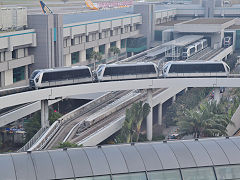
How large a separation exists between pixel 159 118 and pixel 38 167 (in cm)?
4155

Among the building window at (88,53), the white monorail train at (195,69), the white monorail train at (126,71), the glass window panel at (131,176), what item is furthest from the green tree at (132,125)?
the building window at (88,53)

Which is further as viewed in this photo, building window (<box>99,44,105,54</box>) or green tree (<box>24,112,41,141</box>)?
building window (<box>99,44,105,54</box>)

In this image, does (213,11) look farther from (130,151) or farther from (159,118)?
(130,151)

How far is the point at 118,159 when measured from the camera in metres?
22.4

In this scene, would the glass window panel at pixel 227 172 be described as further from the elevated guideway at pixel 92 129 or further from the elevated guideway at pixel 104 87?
the elevated guideway at pixel 104 87

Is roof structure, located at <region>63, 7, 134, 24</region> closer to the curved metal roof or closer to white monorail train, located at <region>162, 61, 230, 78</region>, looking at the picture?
white monorail train, located at <region>162, 61, 230, 78</region>

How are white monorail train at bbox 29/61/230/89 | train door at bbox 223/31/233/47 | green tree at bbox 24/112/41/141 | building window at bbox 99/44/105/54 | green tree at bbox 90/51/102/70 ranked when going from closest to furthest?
green tree at bbox 24/112/41/141 < white monorail train at bbox 29/61/230/89 < green tree at bbox 90/51/102/70 < building window at bbox 99/44/105/54 < train door at bbox 223/31/233/47

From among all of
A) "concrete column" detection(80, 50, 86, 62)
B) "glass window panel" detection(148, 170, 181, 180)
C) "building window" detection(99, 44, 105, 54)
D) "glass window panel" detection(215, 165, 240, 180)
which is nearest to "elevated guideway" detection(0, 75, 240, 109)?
"glass window panel" detection(148, 170, 181, 180)

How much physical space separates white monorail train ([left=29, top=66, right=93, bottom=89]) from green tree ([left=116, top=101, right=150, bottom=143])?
6453mm

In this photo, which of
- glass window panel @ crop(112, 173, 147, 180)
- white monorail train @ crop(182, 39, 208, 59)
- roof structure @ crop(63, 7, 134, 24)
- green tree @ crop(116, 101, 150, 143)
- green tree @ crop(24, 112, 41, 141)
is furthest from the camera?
white monorail train @ crop(182, 39, 208, 59)

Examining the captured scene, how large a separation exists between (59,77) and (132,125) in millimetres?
8940

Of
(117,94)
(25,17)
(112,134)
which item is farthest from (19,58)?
(112,134)

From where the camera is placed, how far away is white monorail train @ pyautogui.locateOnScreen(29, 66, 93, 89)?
48.6 metres

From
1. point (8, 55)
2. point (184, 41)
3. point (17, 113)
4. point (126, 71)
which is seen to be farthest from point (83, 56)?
point (17, 113)
